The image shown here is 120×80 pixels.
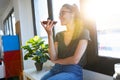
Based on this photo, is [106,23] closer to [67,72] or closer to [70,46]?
[70,46]

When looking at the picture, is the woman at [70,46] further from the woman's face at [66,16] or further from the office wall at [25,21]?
the office wall at [25,21]

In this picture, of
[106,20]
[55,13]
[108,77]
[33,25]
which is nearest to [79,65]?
[108,77]

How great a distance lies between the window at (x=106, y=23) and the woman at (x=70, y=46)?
0.21 metres

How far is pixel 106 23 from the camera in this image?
1.68 metres

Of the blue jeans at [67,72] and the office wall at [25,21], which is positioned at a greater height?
the office wall at [25,21]

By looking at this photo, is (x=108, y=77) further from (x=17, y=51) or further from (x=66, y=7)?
(x=17, y=51)

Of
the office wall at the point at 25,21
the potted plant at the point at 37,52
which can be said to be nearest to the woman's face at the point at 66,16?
the potted plant at the point at 37,52

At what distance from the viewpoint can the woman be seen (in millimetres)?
1575

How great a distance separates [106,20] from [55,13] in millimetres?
1533

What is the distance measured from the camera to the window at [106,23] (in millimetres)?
1567

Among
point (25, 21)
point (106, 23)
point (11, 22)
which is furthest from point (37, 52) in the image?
point (11, 22)

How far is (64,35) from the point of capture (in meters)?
1.80

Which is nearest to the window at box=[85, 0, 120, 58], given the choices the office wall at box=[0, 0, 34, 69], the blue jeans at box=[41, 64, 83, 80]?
the blue jeans at box=[41, 64, 83, 80]

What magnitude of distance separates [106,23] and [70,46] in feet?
1.38
